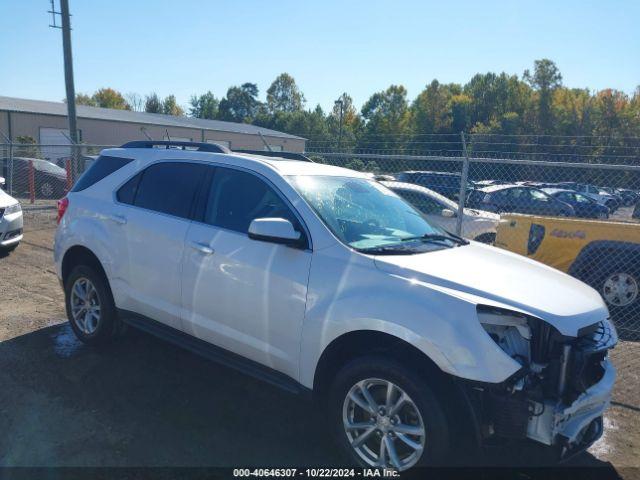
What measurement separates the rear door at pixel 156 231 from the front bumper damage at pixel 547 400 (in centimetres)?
237

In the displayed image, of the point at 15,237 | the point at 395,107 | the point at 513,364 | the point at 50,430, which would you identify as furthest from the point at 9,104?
the point at 395,107

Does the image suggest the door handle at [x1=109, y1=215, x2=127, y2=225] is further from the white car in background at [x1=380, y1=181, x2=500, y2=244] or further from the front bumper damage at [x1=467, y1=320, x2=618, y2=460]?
the white car in background at [x1=380, y1=181, x2=500, y2=244]

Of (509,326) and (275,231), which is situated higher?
(275,231)

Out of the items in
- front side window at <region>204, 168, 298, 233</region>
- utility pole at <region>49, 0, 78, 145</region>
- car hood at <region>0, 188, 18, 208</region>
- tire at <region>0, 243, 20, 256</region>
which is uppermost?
utility pole at <region>49, 0, 78, 145</region>

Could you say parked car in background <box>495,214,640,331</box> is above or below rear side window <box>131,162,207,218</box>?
below

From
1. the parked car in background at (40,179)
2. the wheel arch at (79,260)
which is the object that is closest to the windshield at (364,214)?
the wheel arch at (79,260)

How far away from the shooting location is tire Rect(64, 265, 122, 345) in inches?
180

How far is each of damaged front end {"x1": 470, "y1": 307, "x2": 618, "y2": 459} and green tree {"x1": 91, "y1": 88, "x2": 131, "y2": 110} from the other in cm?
9364

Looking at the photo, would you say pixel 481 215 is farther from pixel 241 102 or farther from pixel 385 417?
pixel 241 102

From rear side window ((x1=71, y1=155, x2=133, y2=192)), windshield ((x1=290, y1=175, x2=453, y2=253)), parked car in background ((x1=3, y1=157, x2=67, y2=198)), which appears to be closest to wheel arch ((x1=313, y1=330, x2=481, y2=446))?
windshield ((x1=290, y1=175, x2=453, y2=253))

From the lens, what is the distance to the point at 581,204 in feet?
61.4

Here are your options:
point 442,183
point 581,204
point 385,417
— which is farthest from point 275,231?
point 581,204

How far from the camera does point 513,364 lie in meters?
2.55

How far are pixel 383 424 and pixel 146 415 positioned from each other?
1740mm
